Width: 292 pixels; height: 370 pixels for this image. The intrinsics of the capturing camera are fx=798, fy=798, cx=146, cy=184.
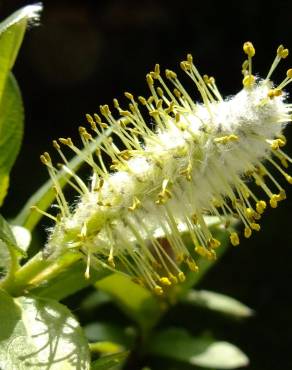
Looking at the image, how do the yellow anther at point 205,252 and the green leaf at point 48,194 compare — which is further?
the green leaf at point 48,194

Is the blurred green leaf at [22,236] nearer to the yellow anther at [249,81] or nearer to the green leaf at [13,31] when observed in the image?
the green leaf at [13,31]

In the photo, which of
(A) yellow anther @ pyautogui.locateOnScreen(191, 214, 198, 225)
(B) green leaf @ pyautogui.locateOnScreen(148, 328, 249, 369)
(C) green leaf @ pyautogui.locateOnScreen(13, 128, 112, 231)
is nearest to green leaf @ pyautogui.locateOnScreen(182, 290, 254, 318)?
(B) green leaf @ pyautogui.locateOnScreen(148, 328, 249, 369)

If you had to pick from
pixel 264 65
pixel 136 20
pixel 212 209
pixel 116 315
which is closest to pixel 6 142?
pixel 212 209

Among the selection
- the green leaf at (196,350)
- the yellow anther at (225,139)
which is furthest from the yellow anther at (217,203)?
the green leaf at (196,350)

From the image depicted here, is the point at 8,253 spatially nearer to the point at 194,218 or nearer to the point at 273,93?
the point at 194,218

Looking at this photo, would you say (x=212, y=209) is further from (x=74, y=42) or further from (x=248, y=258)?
(x=74, y=42)

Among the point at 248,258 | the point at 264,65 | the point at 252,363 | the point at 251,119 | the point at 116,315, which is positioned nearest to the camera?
the point at 251,119

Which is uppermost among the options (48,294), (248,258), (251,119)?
(251,119)
